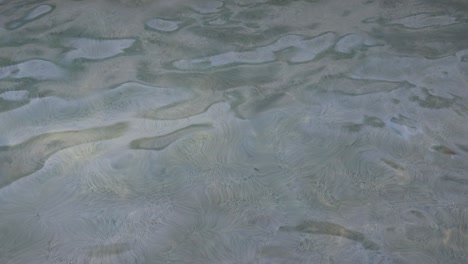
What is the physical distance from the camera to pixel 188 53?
1850 mm

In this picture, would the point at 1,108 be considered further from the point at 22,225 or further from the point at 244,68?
the point at 244,68

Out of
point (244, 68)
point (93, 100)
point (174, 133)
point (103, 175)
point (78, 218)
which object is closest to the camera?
point (78, 218)

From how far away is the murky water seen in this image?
3.79 ft

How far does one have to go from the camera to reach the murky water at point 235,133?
1155mm

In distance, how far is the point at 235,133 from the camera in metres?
1.47

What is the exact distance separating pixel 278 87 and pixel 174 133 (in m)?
0.44

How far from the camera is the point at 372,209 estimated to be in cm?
122

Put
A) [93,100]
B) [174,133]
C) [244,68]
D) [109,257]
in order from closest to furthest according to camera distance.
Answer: [109,257]
[174,133]
[93,100]
[244,68]

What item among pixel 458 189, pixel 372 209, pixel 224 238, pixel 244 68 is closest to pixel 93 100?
pixel 244 68

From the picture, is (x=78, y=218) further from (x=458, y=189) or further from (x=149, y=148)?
(x=458, y=189)

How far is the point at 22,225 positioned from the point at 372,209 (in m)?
0.94

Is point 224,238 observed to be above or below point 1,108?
below

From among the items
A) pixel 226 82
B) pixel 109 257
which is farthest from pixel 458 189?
pixel 109 257

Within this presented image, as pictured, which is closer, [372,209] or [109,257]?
[109,257]
